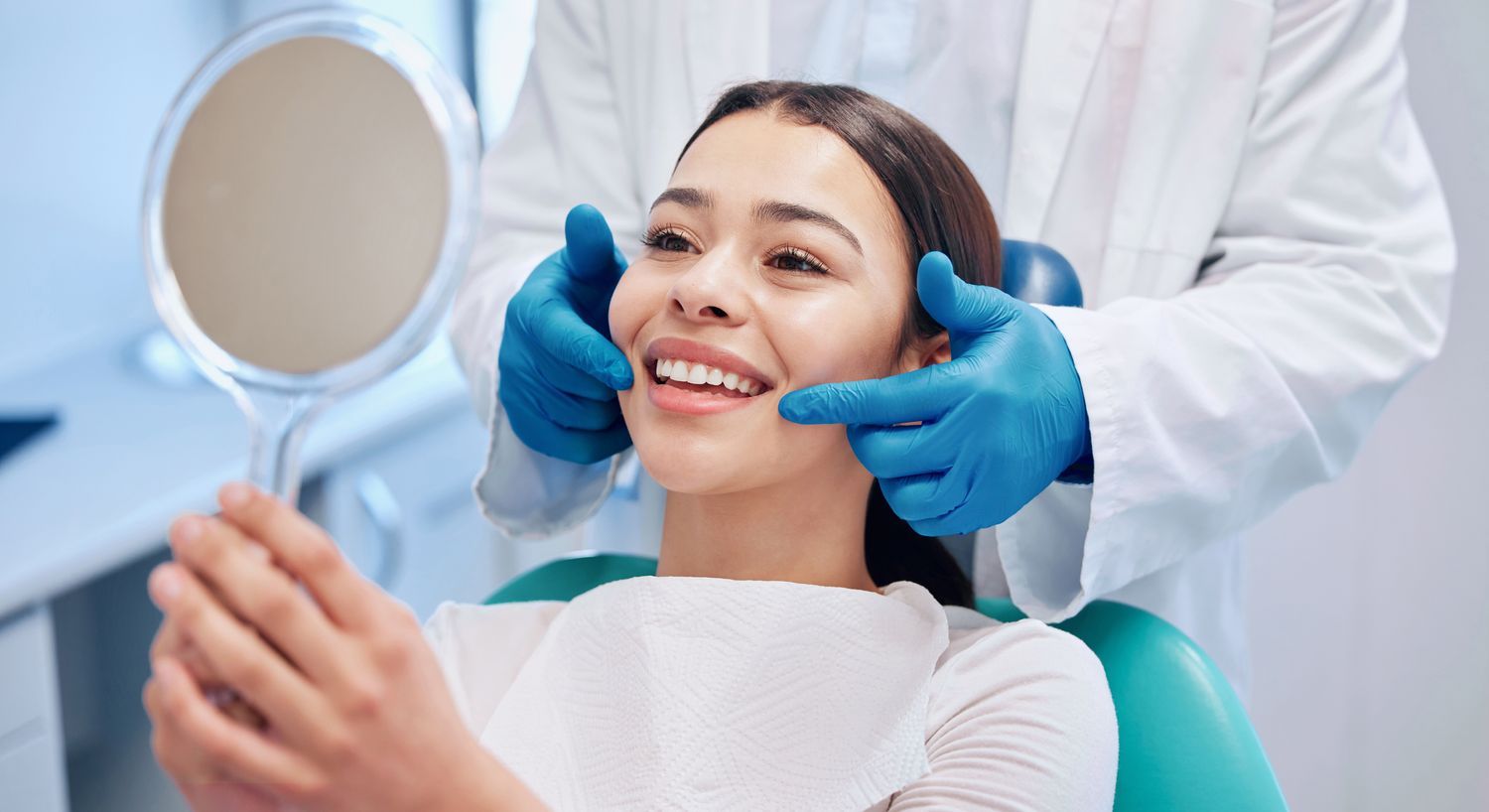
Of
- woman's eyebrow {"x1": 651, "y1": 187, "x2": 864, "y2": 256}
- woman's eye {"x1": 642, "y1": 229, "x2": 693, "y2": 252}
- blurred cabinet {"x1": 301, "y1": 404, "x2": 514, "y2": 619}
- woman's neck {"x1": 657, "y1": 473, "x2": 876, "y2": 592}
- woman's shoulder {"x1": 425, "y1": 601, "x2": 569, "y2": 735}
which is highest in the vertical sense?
woman's eyebrow {"x1": 651, "y1": 187, "x2": 864, "y2": 256}

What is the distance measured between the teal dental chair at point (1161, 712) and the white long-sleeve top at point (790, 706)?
149 mm

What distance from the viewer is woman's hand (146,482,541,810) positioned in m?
0.64

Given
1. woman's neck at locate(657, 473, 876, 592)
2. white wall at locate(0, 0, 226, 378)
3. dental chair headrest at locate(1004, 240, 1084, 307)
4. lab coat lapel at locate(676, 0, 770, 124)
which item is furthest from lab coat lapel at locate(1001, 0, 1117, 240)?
white wall at locate(0, 0, 226, 378)

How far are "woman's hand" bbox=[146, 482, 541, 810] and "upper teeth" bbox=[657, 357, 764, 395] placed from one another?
20.2 inches

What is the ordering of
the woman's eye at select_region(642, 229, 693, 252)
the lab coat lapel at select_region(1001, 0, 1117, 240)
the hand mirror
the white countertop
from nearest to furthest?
the hand mirror < the woman's eye at select_region(642, 229, 693, 252) < the lab coat lapel at select_region(1001, 0, 1117, 240) < the white countertop

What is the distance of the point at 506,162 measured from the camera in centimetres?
175

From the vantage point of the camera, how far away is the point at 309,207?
3.25 ft


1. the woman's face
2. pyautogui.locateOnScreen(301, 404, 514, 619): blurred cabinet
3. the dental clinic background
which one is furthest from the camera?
pyautogui.locateOnScreen(301, 404, 514, 619): blurred cabinet

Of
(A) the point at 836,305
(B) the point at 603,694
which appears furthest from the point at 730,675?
(A) the point at 836,305

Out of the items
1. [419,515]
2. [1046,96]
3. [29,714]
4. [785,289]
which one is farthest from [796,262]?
[419,515]

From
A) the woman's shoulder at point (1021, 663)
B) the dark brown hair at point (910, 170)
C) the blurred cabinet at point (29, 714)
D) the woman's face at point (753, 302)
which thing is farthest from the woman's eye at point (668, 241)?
the blurred cabinet at point (29, 714)

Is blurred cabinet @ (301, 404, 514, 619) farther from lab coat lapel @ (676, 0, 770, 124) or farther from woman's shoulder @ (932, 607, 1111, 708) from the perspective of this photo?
woman's shoulder @ (932, 607, 1111, 708)

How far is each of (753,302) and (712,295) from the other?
0.14ft

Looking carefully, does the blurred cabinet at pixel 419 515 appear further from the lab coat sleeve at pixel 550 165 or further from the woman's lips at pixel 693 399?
the woman's lips at pixel 693 399
